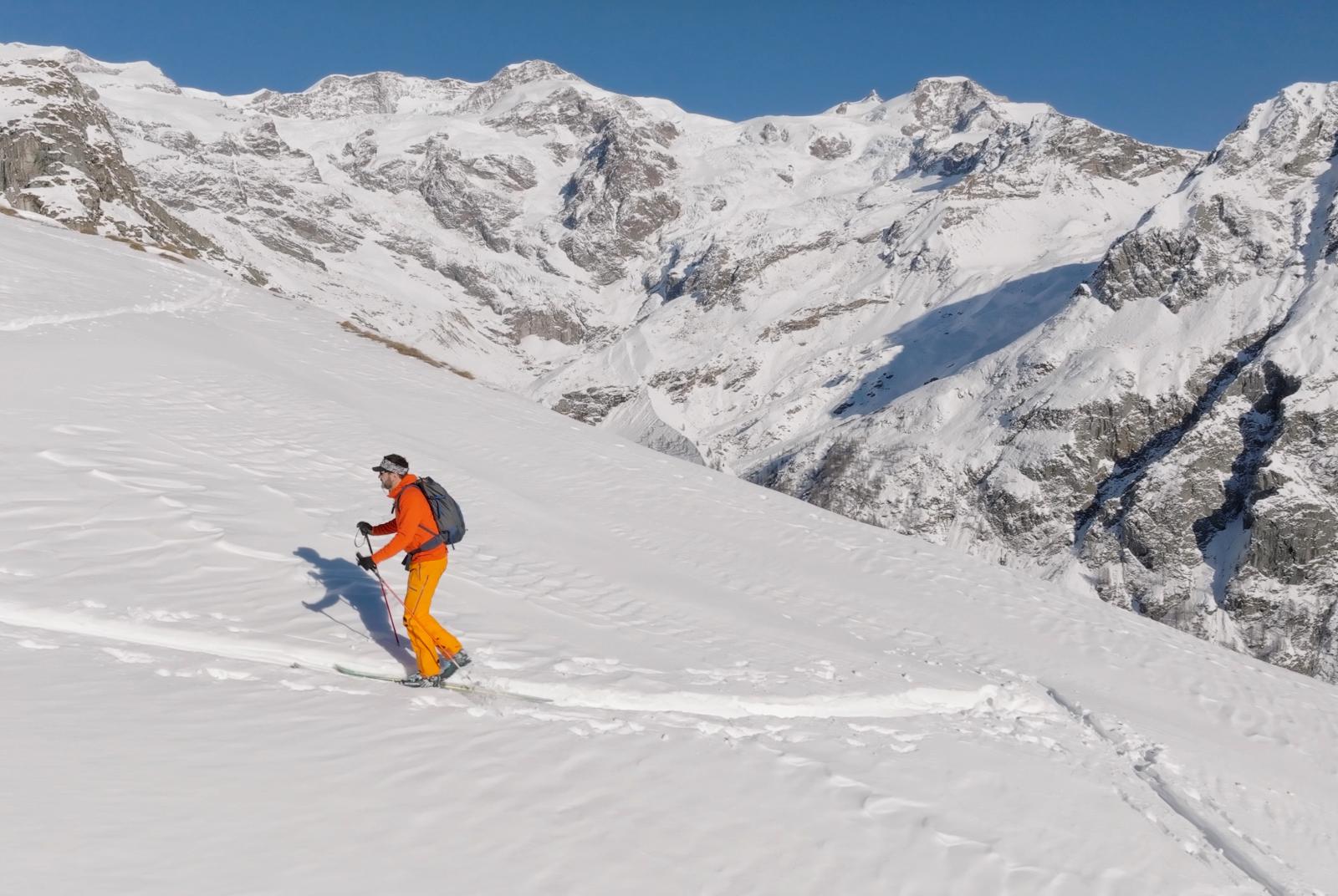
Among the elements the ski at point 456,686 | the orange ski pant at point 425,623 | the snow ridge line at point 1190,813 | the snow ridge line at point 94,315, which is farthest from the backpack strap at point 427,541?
the snow ridge line at point 94,315

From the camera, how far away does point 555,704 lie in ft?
28.5

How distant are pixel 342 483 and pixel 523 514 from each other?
324 centimetres

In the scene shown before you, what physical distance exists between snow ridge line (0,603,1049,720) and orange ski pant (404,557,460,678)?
0.48 m

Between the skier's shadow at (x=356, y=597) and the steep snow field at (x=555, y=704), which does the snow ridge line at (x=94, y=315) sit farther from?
the skier's shadow at (x=356, y=597)

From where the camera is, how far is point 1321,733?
14.0 meters

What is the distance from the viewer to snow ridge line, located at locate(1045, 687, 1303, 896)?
8227 millimetres

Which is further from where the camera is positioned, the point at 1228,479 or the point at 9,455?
the point at 1228,479

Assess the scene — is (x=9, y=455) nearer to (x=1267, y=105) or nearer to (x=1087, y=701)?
(x=1087, y=701)

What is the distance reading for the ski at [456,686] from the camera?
28.1 feet

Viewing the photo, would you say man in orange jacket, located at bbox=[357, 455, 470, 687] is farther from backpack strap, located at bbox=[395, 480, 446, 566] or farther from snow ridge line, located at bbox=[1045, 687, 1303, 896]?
snow ridge line, located at bbox=[1045, 687, 1303, 896]

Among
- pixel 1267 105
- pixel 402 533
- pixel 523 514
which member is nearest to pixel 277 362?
pixel 523 514

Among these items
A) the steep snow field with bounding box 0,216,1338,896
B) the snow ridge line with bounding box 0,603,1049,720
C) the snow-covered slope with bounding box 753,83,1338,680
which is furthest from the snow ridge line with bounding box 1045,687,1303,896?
the snow-covered slope with bounding box 753,83,1338,680

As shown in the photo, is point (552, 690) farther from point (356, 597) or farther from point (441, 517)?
point (356, 597)

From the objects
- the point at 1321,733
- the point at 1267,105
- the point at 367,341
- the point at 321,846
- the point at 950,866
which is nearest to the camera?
the point at 321,846
